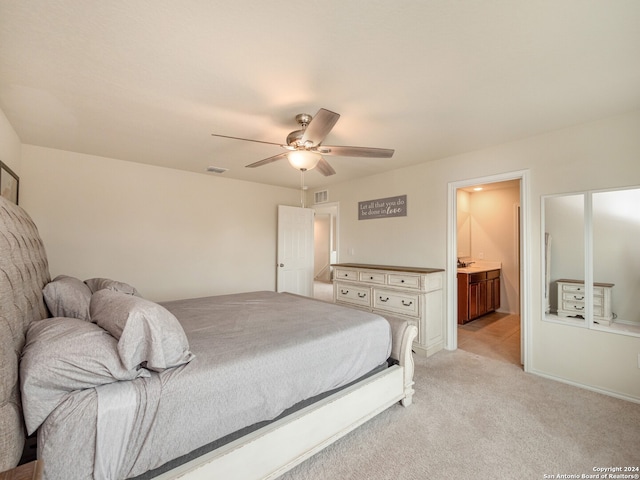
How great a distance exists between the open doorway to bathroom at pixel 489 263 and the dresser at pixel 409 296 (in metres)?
0.74

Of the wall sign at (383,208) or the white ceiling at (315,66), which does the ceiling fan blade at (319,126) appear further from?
the wall sign at (383,208)

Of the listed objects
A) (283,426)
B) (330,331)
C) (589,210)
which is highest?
(589,210)

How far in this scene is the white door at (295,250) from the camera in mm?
5188

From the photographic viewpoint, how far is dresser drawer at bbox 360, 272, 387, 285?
387 centimetres

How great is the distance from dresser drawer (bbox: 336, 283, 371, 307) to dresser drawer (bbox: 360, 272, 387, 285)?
0.43ft

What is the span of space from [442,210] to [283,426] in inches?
123

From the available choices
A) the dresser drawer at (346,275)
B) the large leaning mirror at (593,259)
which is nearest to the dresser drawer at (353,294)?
the dresser drawer at (346,275)

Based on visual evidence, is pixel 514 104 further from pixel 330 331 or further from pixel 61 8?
pixel 61 8

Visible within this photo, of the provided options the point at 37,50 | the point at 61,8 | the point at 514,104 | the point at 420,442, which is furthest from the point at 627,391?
the point at 37,50

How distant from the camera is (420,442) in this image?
6.37ft

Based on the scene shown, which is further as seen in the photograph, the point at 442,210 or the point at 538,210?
the point at 442,210

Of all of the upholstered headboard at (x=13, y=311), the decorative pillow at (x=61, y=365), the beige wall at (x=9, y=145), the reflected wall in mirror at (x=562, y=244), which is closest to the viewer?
the upholstered headboard at (x=13, y=311)

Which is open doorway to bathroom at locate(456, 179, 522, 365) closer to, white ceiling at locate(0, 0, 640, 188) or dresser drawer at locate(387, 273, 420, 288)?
dresser drawer at locate(387, 273, 420, 288)

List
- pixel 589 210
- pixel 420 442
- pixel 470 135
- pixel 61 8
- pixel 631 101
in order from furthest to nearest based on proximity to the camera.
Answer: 1. pixel 470 135
2. pixel 589 210
3. pixel 631 101
4. pixel 420 442
5. pixel 61 8
